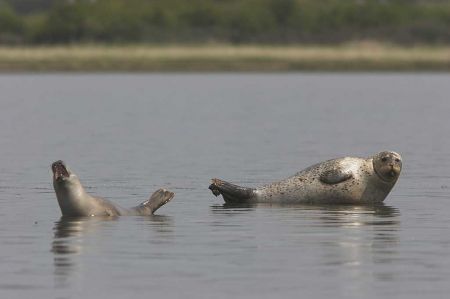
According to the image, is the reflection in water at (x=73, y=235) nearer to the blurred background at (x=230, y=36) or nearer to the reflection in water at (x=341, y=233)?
the reflection in water at (x=341, y=233)

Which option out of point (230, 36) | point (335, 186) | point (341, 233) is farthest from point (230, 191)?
point (230, 36)

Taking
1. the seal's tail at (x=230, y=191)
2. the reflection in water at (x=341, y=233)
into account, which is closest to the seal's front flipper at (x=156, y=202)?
the reflection in water at (x=341, y=233)

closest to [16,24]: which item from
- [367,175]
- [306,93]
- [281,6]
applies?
[281,6]

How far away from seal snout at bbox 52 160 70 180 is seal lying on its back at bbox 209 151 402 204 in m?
3.44

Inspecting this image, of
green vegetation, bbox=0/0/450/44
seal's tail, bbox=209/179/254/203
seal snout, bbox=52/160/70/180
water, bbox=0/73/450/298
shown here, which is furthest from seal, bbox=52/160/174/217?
green vegetation, bbox=0/0/450/44

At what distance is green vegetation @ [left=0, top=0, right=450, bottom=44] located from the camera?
10231cm

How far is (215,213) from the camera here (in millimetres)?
22906

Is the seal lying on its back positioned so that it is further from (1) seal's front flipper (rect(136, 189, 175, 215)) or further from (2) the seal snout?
(2) the seal snout

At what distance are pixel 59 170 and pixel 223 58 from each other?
6917cm

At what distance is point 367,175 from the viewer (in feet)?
79.9

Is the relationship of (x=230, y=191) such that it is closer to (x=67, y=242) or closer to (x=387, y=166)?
(x=387, y=166)

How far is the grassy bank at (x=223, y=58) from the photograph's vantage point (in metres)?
91.1

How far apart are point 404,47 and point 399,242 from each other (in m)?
77.9

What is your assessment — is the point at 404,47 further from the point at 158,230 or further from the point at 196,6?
the point at 158,230
